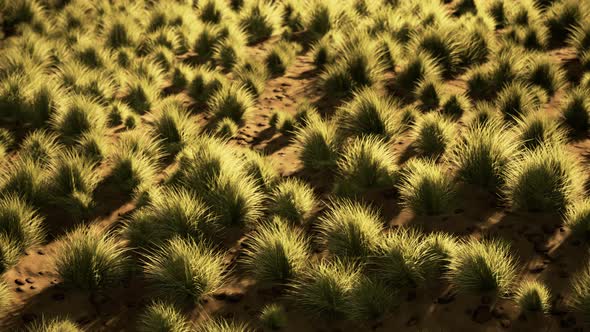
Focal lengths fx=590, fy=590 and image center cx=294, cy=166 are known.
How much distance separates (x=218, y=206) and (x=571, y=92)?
4.06m

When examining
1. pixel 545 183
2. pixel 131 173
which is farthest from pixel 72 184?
pixel 545 183

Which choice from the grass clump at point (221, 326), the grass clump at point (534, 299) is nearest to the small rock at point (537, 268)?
the grass clump at point (534, 299)

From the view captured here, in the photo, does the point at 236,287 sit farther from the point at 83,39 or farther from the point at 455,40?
the point at 83,39

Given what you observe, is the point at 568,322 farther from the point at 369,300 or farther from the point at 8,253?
the point at 8,253

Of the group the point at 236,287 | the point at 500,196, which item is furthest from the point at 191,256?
the point at 500,196

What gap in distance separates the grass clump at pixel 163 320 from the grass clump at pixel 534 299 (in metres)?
2.29

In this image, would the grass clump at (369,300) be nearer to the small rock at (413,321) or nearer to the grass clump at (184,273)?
the small rock at (413,321)

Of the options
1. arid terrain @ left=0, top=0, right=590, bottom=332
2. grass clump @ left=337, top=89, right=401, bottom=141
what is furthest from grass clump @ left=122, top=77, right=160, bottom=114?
grass clump @ left=337, top=89, right=401, bottom=141

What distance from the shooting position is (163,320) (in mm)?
4062

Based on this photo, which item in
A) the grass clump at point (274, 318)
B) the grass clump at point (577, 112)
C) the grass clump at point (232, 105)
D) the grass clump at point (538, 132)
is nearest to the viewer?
the grass clump at point (274, 318)

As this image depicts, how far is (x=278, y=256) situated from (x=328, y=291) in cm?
54

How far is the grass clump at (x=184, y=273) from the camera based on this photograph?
440cm

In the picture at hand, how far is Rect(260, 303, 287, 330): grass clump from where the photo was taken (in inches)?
163

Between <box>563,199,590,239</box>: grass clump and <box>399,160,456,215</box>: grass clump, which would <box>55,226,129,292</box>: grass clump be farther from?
<box>563,199,590,239</box>: grass clump
